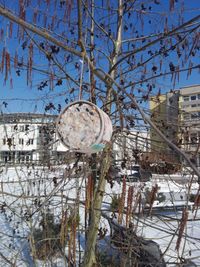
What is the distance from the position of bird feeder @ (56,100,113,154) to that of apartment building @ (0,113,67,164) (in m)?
0.99

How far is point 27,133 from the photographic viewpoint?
219cm

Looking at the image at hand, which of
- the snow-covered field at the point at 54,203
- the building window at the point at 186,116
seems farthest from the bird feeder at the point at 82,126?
the building window at the point at 186,116

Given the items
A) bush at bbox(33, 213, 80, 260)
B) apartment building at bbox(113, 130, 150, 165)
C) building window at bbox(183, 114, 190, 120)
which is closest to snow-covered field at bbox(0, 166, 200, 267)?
bush at bbox(33, 213, 80, 260)

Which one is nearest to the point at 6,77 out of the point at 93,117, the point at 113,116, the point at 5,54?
the point at 5,54

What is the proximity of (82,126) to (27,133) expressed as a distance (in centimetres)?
140

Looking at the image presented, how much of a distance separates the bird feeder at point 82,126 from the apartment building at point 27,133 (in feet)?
3.24

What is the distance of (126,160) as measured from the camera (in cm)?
178

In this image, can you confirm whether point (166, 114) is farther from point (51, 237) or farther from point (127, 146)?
point (51, 237)

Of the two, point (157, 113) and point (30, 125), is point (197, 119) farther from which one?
point (30, 125)

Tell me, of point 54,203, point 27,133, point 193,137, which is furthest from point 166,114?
point 54,203

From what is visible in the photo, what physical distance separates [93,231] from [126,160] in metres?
0.49

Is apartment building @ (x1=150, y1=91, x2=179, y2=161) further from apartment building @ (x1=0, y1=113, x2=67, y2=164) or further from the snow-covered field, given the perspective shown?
apartment building @ (x1=0, y1=113, x2=67, y2=164)

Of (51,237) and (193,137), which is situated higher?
(193,137)

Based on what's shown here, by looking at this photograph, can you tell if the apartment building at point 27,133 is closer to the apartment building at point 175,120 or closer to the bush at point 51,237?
the bush at point 51,237
